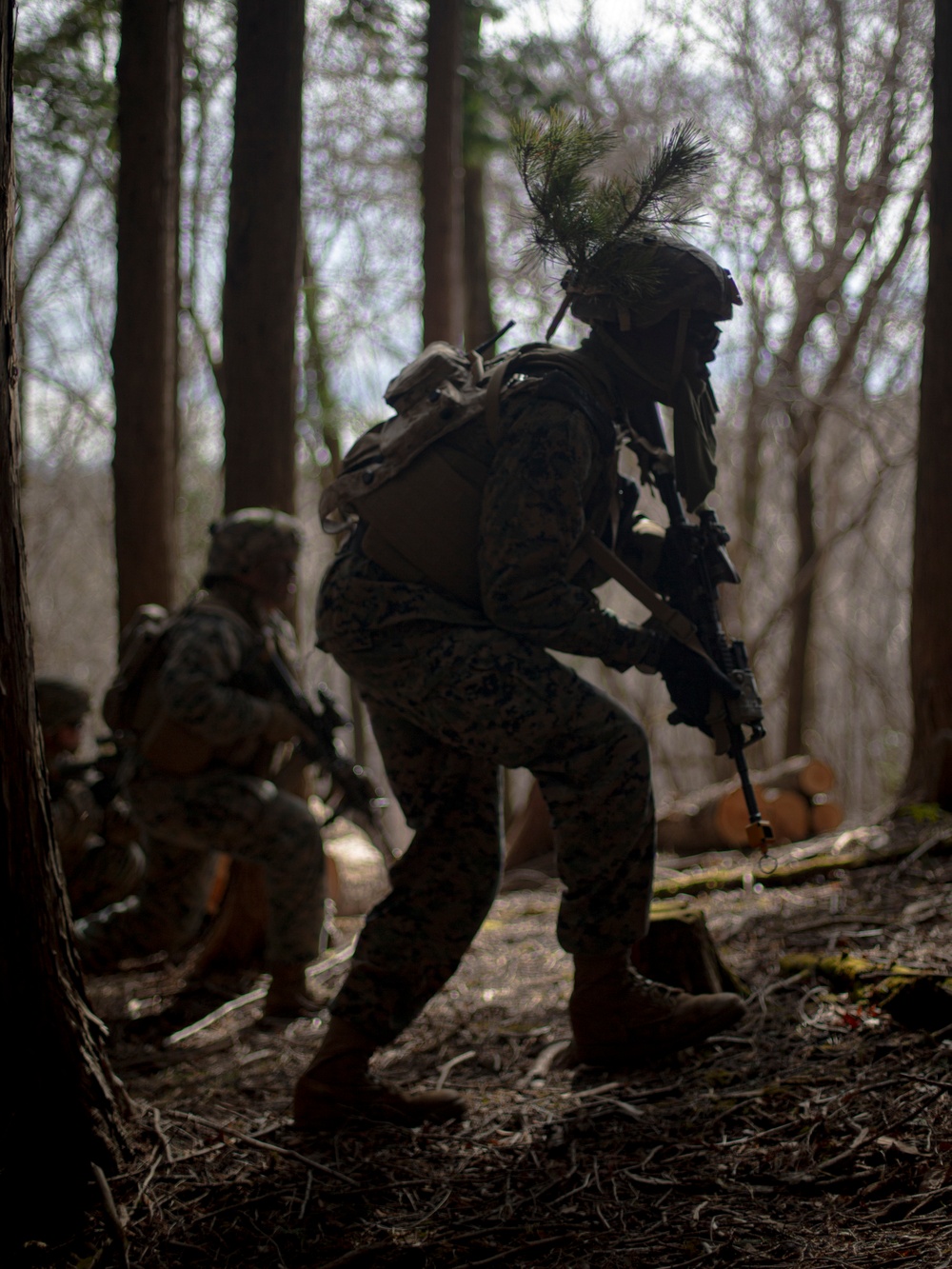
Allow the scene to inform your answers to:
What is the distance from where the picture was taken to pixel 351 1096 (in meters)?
2.56

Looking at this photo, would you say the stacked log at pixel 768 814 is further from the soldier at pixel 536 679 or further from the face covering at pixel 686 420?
the face covering at pixel 686 420

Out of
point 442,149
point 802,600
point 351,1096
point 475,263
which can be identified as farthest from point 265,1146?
point 802,600

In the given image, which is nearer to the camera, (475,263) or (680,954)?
(680,954)

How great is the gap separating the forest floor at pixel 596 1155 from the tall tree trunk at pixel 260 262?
2.96 m

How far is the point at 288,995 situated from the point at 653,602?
2.47 m

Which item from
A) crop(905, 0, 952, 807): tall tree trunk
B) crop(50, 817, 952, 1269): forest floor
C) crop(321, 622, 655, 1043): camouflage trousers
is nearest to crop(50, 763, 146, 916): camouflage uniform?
crop(50, 817, 952, 1269): forest floor

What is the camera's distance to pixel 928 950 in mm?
3062

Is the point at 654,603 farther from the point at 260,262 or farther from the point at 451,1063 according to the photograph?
the point at 260,262

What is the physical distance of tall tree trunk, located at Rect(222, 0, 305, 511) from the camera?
5.06 metres

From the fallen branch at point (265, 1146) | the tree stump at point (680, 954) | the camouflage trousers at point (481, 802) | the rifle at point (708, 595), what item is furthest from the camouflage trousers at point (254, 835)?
the rifle at point (708, 595)

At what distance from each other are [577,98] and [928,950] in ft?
38.9

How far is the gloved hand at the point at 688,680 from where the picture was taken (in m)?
2.73

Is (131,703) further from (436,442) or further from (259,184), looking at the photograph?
(259,184)

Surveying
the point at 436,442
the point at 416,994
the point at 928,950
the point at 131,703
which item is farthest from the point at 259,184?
the point at 928,950
